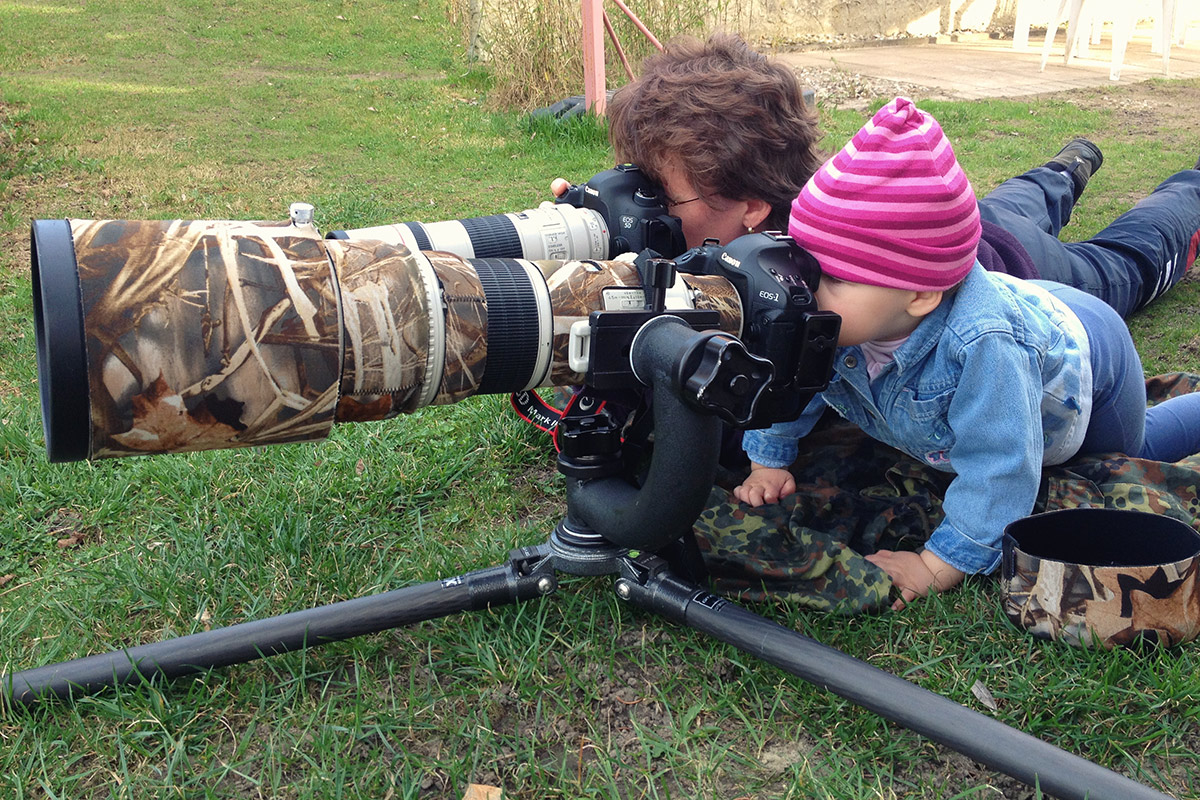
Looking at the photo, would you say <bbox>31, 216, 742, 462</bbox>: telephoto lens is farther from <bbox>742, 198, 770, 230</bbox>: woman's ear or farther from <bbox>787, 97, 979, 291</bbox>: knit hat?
<bbox>742, 198, 770, 230</bbox>: woman's ear

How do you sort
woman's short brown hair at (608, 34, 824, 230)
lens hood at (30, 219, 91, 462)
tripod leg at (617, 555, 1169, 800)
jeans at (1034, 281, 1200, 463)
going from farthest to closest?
woman's short brown hair at (608, 34, 824, 230)
jeans at (1034, 281, 1200, 463)
tripod leg at (617, 555, 1169, 800)
lens hood at (30, 219, 91, 462)

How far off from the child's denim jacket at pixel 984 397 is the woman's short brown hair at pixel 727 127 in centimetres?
53

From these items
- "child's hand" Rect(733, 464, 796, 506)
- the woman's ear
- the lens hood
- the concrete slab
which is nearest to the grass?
"child's hand" Rect(733, 464, 796, 506)

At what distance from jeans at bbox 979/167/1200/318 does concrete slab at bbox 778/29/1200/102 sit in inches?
142

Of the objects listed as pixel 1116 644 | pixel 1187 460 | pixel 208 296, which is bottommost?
pixel 1116 644

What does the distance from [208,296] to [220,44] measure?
901cm

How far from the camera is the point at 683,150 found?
2072 millimetres

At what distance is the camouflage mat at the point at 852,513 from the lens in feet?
5.37

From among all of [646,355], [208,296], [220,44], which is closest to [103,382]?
[208,296]

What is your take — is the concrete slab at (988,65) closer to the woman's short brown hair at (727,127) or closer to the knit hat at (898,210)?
the woman's short brown hair at (727,127)

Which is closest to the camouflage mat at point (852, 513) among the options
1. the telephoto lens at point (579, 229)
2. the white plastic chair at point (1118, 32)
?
the telephoto lens at point (579, 229)

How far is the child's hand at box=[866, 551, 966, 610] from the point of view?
64.7 inches

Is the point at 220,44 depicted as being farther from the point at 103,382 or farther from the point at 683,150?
the point at 103,382

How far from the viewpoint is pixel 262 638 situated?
1.44 metres
